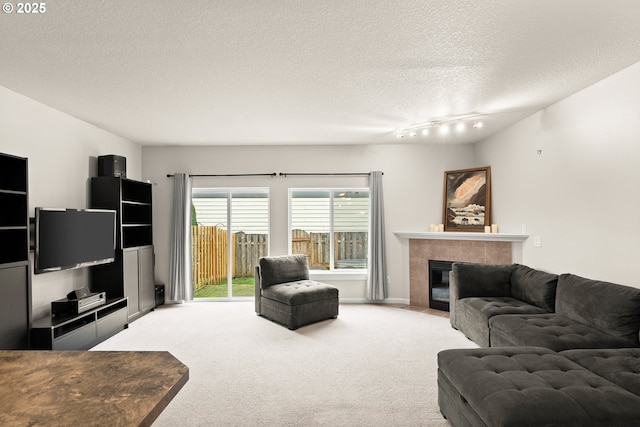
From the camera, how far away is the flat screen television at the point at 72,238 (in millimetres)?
3570

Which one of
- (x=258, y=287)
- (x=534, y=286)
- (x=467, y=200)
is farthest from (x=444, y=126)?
(x=258, y=287)

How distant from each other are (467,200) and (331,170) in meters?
2.29

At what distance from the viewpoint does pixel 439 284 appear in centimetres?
562

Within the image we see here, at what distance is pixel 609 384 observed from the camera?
6.38 feet

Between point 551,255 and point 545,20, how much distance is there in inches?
108

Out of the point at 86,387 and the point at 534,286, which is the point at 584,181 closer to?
the point at 534,286

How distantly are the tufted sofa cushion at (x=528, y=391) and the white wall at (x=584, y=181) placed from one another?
1.49 m

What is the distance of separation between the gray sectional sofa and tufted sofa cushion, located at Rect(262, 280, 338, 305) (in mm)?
1825

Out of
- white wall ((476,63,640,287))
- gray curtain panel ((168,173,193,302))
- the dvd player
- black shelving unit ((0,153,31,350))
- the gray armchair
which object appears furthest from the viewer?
gray curtain panel ((168,173,193,302))

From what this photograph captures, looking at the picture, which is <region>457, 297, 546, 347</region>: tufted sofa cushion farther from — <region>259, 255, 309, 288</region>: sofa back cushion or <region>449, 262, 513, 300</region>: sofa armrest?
<region>259, 255, 309, 288</region>: sofa back cushion

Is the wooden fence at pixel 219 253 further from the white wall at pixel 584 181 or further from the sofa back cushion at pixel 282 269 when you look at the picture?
the white wall at pixel 584 181

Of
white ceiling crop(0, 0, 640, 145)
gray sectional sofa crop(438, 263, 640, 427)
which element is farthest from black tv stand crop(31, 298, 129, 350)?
gray sectional sofa crop(438, 263, 640, 427)

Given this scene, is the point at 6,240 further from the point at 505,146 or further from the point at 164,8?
the point at 505,146

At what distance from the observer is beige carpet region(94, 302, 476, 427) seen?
8.21 ft
